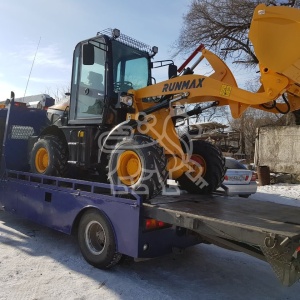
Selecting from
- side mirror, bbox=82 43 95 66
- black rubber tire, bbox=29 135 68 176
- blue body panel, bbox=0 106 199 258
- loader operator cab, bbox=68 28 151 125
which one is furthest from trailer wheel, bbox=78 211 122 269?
side mirror, bbox=82 43 95 66

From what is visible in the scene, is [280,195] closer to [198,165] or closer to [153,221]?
[198,165]

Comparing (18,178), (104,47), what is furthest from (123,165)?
(18,178)

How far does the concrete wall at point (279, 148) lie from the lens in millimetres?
15875

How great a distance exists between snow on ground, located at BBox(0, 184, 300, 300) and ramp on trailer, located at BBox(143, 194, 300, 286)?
77cm

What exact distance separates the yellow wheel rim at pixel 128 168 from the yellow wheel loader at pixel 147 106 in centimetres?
1

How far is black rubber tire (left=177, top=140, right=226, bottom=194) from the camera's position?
19.9 ft

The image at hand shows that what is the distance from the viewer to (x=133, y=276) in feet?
15.1

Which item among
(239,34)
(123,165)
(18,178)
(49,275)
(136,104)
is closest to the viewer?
(49,275)

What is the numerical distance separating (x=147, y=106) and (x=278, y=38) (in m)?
2.46

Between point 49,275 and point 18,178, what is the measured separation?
2.77 meters

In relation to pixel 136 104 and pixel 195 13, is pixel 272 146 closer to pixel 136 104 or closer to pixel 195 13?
pixel 195 13

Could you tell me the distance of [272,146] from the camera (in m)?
16.9

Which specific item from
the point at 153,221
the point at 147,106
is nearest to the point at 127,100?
the point at 147,106

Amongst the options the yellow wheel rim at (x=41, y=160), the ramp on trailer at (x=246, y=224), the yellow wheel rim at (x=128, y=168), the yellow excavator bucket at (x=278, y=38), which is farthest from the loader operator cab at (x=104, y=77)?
the yellow excavator bucket at (x=278, y=38)
